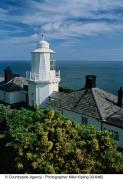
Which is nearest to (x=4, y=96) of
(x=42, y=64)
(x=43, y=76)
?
(x=43, y=76)

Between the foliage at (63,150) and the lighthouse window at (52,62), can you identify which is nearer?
the foliage at (63,150)

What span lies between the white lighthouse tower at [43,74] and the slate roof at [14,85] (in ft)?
19.9

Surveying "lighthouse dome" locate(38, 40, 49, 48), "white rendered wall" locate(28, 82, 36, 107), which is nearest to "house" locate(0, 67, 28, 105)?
"white rendered wall" locate(28, 82, 36, 107)

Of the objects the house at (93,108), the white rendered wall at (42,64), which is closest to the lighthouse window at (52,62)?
the white rendered wall at (42,64)

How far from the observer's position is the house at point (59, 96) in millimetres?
29516

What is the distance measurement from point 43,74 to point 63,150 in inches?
969

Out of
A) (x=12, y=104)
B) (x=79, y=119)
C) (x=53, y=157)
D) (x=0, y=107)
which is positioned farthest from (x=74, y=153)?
(x=12, y=104)

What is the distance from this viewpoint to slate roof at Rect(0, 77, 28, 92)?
4475 cm

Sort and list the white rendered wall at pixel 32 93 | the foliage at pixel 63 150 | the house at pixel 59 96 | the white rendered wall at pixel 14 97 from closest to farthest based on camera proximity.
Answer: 1. the foliage at pixel 63 150
2. the house at pixel 59 96
3. the white rendered wall at pixel 32 93
4. the white rendered wall at pixel 14 97

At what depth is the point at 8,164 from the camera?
15859 millimetres

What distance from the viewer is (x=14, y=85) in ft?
150

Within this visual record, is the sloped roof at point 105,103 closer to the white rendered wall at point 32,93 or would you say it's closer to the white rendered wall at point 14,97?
the white rendered wall at point 32,93

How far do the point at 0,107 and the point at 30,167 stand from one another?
1343 centimetres

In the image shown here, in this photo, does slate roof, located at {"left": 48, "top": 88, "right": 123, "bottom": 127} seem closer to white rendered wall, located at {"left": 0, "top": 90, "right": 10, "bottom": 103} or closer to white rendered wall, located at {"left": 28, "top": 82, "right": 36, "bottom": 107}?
white rendered wall, located at {"left": 28, "top": 82, "right": 36, "bottom": 107}
